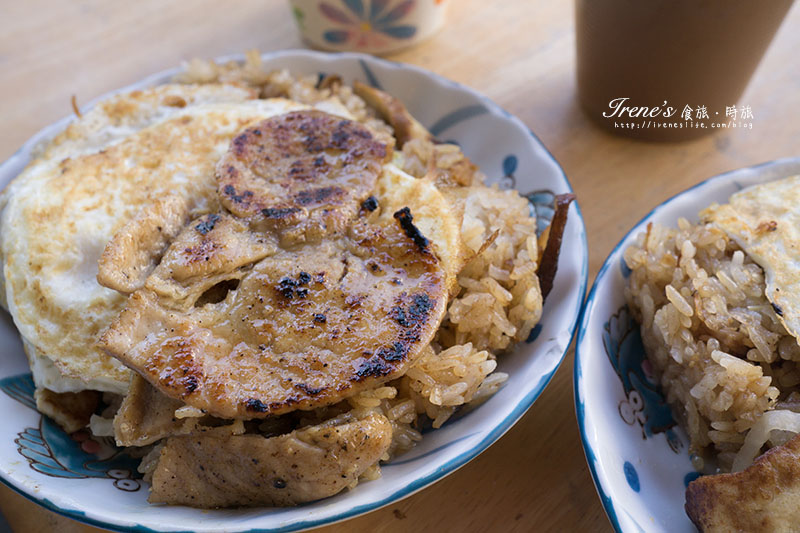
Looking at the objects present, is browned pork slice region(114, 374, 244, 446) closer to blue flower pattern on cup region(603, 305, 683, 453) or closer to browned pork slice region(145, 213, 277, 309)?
browned pork slice region(145, 213, 277, 309)

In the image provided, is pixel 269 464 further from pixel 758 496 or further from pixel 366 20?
pixel 366 20

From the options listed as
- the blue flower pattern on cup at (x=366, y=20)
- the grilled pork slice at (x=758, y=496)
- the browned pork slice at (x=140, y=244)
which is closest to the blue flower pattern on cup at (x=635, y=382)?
the grilled pork slice at (x=758, y=496)

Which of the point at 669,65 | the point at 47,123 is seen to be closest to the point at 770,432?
the point at 669,65

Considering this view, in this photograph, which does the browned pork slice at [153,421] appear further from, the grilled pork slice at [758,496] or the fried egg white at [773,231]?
the fried egg white at [773,231]

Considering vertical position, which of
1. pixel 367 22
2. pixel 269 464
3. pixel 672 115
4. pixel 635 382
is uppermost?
pixel 367 22

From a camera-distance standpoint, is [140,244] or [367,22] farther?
[367,22]

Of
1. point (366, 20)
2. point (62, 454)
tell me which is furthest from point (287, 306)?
point (366, 20)

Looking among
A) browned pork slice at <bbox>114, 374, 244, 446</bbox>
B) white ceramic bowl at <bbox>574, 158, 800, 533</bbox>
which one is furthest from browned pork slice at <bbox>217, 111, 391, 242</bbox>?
white ceramic bowl at <bbox>574, 158, 800, 533</bbox>
